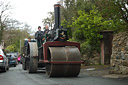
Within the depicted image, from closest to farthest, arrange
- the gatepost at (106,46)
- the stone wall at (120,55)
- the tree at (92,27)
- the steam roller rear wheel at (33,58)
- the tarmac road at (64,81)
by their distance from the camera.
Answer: the tarmac road at (64,81), the stone wall at (120,55), the steam roller rear wheel at (33,58), the gatepost at (106,46), the tree at (92,27)

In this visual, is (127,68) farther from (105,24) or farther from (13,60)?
(13,60)

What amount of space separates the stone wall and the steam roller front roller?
8.02 ft

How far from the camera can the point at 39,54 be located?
601 inches

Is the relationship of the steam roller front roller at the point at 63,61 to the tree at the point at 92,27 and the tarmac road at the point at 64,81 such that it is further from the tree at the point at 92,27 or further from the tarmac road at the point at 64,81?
the tree at the point at 92,27

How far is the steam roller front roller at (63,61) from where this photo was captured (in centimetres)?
1240

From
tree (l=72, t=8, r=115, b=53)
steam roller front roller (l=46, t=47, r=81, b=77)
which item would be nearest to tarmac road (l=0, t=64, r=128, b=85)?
steam roller front roller (l=46, t=47, r=81, b=77)

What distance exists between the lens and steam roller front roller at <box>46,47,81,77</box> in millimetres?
12398

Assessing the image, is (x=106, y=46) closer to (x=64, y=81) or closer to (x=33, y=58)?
(x=33, y=58)

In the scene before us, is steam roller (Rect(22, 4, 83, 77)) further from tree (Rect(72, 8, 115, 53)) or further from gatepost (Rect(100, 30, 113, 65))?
tree (Rect(72, 8, 115, 53))

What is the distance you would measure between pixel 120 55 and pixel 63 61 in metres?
3.45

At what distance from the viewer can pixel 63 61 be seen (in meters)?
12.4

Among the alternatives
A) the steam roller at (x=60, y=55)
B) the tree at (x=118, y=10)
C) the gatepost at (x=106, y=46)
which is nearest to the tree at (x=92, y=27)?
the gatepost at (x=106, y=46)

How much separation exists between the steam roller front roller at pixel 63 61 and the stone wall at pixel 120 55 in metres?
2.45

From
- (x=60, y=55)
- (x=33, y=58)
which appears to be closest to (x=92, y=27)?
(x=33, y=58)
